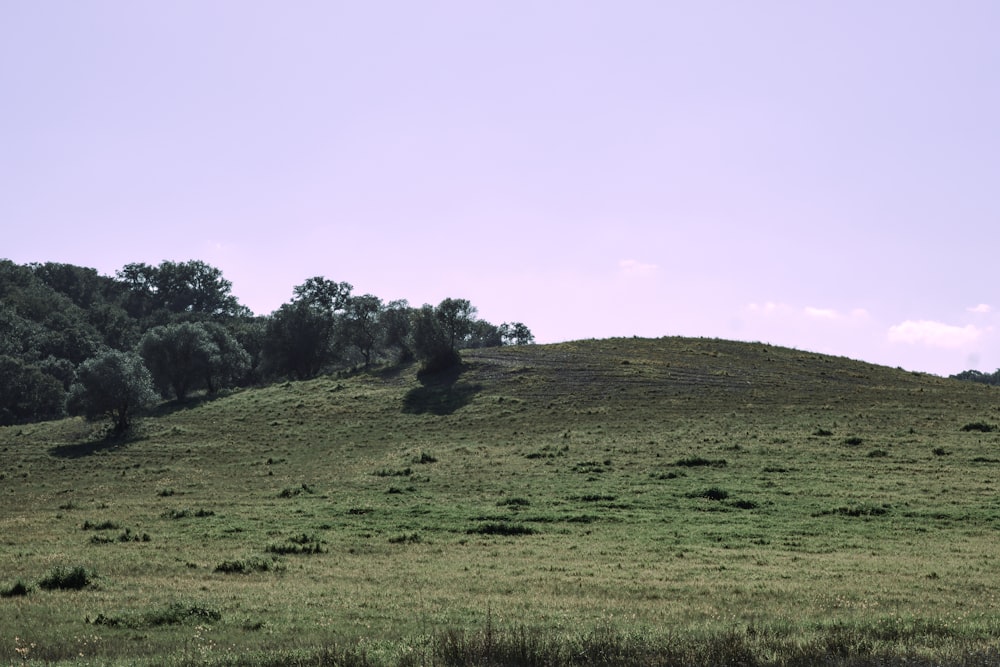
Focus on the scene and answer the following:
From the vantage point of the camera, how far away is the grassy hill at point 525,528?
561 inches

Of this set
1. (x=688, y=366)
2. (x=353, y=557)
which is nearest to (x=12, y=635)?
(x=353, y=557)

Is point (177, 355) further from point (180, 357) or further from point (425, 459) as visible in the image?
point (425, 459)

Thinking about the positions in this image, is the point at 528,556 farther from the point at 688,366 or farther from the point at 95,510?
the point at 688,366

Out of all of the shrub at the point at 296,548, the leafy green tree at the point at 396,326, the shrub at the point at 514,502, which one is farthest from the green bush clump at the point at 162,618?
the leafy green tree at the point at 396,326

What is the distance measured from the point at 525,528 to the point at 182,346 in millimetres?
62305

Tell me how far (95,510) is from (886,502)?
109 ft

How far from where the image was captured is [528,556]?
23812 millimetres

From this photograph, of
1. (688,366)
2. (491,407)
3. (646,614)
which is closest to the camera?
(646,614)

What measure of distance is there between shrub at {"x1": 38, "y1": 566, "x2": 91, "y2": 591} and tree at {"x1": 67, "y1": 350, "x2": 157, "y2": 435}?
47640mm

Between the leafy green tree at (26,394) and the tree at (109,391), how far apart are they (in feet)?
101

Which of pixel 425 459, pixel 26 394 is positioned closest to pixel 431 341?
pixel 425 459

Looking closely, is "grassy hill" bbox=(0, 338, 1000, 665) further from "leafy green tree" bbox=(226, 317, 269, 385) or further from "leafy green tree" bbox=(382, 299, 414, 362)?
"leafy green tree" bbox=(226, 317, 269, 385)

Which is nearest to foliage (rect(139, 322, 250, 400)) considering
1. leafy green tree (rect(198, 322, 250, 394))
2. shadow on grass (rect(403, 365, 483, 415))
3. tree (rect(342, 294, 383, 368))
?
leafy green tree (rect(198, 322, 250, 394))

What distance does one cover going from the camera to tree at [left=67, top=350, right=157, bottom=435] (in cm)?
6350
